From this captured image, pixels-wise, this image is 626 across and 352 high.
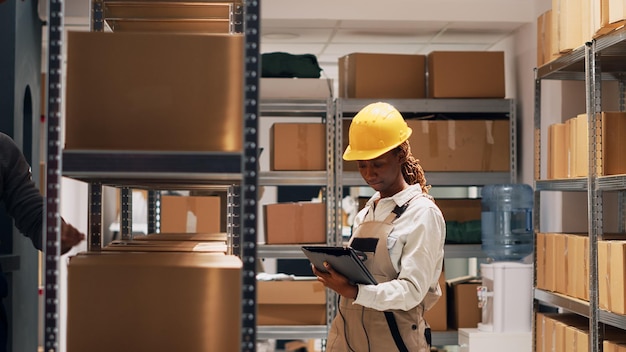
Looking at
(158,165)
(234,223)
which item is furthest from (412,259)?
(158,165)

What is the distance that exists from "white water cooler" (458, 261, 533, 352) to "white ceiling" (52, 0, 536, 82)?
1.85 meters

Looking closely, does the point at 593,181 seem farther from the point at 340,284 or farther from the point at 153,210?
the point at 153,210

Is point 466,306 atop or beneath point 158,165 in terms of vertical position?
beneath

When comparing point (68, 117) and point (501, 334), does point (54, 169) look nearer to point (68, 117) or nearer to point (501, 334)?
point (68, 117)

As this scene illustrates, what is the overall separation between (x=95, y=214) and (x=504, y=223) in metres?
3.97

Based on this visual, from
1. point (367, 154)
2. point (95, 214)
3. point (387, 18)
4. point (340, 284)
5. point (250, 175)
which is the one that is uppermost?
point (387, 18)

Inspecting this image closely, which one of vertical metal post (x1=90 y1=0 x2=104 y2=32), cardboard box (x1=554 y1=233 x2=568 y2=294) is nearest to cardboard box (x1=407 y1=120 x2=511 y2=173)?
cardboard box (x1=554 y1=233 x2=568 y2=294)

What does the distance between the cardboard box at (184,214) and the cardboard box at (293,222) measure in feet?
1.90

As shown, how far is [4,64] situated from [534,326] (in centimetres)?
334

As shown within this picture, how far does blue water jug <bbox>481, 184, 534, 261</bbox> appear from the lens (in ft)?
19.3

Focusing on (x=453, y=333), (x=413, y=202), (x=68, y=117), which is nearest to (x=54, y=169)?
(x=68, y=117)

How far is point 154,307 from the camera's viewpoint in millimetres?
1962

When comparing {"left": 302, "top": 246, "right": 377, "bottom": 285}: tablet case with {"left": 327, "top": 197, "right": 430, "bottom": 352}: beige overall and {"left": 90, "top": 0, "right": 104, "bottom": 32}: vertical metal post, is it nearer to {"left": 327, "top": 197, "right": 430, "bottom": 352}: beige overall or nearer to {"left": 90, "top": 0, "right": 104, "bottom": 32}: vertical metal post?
{"left": 327, "top": 197, "right": 430, "bottom": 352}: beige overall

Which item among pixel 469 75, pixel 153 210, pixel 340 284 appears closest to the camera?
pixel 340 284
